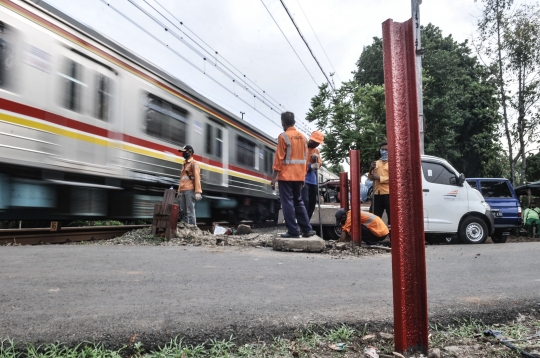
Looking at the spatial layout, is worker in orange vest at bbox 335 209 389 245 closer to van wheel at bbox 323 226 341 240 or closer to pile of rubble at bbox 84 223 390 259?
pile of rubble at bbox 84 223 390 259

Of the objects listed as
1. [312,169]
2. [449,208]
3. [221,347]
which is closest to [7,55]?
[312,169]

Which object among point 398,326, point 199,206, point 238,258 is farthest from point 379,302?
point 199,206

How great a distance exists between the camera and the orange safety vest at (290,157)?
5508 millimetres

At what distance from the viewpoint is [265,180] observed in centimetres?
1480

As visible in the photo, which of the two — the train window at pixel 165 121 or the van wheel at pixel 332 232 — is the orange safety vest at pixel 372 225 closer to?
the van wheel at pixel 332 232

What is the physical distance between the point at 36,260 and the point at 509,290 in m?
4.21

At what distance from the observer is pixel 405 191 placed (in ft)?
5.60

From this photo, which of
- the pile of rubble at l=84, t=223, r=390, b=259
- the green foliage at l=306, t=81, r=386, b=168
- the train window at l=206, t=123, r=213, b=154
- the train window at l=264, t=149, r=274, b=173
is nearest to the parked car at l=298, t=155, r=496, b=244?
the pile of rubble at l=84, t=223, r=390, b=259

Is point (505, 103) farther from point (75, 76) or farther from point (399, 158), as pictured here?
point (399, 158)

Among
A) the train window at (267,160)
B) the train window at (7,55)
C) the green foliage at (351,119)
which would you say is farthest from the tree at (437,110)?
the train window at (7,55)

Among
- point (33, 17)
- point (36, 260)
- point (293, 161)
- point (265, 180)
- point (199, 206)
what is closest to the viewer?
point (36, 260)

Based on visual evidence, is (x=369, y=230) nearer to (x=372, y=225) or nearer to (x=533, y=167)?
(x=372, y=225)

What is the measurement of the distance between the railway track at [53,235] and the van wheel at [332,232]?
4.00 meters

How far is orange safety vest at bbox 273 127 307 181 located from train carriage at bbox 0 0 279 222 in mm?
3284
